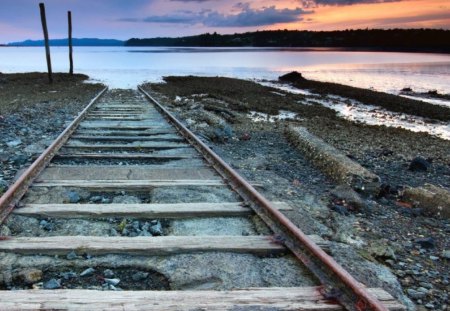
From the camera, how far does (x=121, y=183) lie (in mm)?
4742

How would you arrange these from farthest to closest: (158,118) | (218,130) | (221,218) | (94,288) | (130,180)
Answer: (158,118)
(218,130)
(130,180)
(221,218)
(94,288)

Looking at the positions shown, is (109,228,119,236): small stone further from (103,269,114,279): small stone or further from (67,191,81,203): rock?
(67,191,81,203): rock

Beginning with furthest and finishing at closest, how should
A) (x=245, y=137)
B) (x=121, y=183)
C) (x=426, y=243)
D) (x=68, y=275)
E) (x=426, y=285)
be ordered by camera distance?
(x=245, y=137) → (x=121, y=183) → (x=426, y=243) → (x=426, y=285) → (x=68, y=275)

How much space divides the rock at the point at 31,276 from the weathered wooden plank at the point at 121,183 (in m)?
1.82

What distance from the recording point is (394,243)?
13.7 ft

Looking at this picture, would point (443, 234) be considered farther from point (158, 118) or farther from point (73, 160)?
point (158, 118)

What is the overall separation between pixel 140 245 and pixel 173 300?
32.4 inches

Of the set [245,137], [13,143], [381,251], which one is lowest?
[381,251]

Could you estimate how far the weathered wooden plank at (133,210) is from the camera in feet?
12.5

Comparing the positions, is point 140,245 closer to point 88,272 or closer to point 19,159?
point 88,272

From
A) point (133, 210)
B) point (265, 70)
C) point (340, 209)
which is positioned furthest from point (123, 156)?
point (265, 70)

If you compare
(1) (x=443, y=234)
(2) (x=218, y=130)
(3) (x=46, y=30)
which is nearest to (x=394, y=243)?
(1) (x=443, y=234)

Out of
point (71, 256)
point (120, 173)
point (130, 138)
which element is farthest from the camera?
point (130, 138)

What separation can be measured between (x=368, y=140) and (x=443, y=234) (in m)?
6.55
